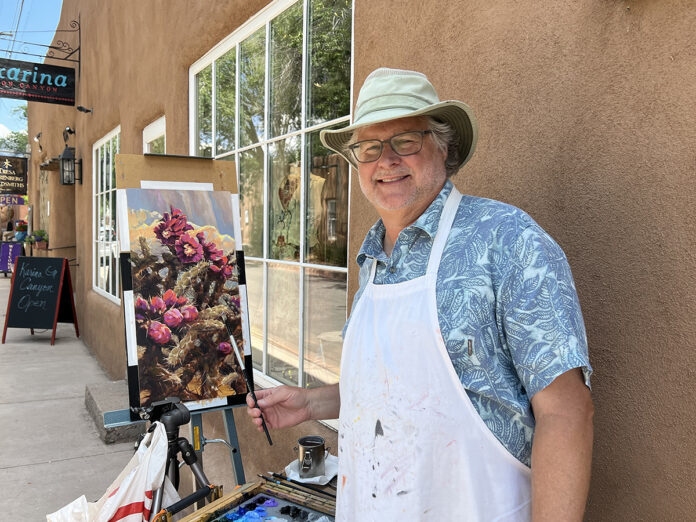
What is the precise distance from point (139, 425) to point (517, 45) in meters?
4.54

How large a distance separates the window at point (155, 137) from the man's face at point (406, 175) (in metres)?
4.12

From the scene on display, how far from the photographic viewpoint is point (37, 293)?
8227 mm

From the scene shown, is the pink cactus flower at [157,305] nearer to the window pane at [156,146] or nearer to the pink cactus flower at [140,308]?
the pink cactus flower at [140,308]

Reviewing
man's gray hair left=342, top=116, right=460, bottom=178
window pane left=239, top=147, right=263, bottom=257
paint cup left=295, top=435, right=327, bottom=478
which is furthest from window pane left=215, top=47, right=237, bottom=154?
man's gray hair left=342, top=116, right=460, bottom=178

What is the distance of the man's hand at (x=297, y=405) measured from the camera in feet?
5.81

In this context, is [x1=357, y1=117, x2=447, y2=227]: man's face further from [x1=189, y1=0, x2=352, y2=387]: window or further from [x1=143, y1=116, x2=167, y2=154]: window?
[x1=143, y1=116, x2=167, y2=154]: window

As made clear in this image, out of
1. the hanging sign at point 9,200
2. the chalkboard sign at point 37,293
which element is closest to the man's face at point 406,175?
the chalkboard sign at point 37,293

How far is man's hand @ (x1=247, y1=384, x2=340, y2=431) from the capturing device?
1.77 meters

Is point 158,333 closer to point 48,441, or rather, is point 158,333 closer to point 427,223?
point 427,223

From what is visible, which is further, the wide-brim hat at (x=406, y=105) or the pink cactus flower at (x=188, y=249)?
the pink cactus flower at (x=188, y=249)

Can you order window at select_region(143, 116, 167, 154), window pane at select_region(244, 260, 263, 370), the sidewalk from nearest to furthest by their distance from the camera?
1. window pane at select_region(244, 260, 263, 370)
2. the sidewalk
3. window at select_region(143, 116, 167, 154)

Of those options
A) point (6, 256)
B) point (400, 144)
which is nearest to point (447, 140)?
point (400, 144)

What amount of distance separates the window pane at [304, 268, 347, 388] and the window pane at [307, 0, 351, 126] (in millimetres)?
824

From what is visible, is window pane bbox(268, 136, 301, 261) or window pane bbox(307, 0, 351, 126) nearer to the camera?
window pane bbox(307, 0, 351, 126)
